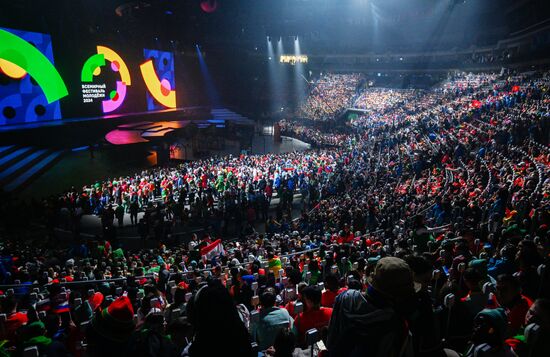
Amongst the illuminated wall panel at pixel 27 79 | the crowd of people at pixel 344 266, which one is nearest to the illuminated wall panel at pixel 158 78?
the illuminated wall panel at pixel 27 79

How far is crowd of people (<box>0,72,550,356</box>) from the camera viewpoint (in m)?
2.24

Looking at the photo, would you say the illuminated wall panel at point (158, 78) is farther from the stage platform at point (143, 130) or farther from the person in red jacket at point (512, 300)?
the person in red jacket at point (512, 300)

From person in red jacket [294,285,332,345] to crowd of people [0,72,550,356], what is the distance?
1 centimetres

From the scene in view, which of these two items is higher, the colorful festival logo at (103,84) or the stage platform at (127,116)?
the colorful festival logo at (103,84)

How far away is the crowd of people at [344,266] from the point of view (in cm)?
224

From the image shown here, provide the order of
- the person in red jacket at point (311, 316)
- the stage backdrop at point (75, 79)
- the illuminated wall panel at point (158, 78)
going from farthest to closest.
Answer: the illuminated wall panel at point (158, 78)
the stage backdrop at point (75, 79)
the person in red jacket at point (311, 316)

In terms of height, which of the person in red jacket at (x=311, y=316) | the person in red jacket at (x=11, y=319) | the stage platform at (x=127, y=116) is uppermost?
the stage platform at (x=127, y=116)

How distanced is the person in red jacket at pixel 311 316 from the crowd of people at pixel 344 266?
1 centimetres

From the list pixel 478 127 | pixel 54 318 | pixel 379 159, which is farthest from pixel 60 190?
pixel 478 127

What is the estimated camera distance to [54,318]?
3.77m

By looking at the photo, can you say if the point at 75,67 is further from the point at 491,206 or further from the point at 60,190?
the point at 491,206

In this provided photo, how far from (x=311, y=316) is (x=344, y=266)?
9.09 ft

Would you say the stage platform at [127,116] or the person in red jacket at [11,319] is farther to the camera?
the stage platform at [127,116]

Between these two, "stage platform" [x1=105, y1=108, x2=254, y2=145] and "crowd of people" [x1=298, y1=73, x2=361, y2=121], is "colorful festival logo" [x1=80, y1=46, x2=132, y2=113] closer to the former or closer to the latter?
"stage platform" [x1=105, y1=108, x2=254, y2=145]
